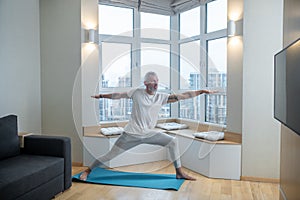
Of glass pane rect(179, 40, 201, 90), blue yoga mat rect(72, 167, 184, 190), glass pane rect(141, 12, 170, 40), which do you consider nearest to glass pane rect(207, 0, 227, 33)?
glass pane rect(179, 40, 201, 90)

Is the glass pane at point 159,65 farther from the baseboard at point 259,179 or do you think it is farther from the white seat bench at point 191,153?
the baseboard at point 259,179

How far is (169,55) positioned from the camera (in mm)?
3523

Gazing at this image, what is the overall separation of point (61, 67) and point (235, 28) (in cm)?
254

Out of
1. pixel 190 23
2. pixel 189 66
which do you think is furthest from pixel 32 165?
pixel 190 23

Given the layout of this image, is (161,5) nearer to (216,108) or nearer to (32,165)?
(216,108)

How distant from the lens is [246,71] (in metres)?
3.39

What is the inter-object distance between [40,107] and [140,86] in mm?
1792

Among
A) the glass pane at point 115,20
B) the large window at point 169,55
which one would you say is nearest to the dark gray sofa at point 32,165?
the large window at point 169,55

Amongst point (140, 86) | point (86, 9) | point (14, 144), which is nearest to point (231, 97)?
point (140, 86)

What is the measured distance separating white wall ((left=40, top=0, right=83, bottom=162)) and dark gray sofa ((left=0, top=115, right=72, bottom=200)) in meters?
0.97

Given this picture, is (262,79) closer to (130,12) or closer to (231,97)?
(231,97)

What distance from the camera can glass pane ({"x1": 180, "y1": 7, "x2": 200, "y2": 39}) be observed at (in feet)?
14.2

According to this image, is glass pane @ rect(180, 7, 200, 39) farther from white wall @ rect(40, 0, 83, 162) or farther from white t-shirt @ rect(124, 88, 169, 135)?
white wall @ rect(40, 0, 83, 162)

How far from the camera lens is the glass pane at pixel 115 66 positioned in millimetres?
3620
